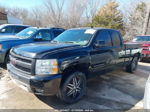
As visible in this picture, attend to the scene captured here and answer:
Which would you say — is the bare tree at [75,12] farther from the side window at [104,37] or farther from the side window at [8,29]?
the side window at [104,37]

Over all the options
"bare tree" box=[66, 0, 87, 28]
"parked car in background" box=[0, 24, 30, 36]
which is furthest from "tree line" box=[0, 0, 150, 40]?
"parked car in background" box=[0, 24, 30, 36]

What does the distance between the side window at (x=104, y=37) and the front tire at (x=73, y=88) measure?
4.07ft

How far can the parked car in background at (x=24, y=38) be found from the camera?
5.29m

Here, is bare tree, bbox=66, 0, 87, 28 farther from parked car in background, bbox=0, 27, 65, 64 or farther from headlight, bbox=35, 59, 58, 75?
headlight, bbox=35, 59, 58, 75

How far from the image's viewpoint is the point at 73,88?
3414 mm

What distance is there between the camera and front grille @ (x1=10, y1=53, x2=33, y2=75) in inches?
116

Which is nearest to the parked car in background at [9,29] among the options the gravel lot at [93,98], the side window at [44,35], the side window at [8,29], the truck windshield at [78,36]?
the side window at [8,29]

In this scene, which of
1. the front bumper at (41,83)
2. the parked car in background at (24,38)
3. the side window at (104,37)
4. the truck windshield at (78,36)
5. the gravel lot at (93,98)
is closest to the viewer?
the front bumper at (41,83)

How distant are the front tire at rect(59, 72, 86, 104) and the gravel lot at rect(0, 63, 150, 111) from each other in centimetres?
15

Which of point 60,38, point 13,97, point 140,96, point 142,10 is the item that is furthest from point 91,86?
point 142,10

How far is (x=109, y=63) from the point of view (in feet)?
14.5

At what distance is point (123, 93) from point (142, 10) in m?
21.1

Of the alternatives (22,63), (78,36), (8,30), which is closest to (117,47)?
(78,36)

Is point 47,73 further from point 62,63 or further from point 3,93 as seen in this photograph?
point 3,93
